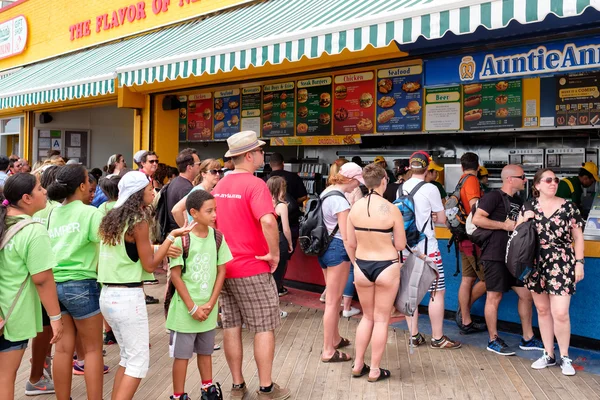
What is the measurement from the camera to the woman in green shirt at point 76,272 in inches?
156

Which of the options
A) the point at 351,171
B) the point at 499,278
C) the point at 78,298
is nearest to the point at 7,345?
the point at 78,298

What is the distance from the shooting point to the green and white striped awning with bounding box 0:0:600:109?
4.71 meters

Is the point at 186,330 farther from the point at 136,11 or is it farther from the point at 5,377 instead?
the point at 136,11

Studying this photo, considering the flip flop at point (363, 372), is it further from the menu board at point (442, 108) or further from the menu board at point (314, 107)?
the menu board at point (314, 107)

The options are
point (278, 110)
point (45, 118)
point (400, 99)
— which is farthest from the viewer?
point (45, 118)

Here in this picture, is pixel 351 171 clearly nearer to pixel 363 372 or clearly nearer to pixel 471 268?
pixel 363 372

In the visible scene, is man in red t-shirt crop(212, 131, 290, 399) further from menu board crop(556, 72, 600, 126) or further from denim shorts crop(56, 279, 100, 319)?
menu board crop(556, 72, 600, 126)

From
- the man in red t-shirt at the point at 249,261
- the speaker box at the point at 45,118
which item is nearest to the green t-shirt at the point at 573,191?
the man in red t-shirt at the point at 249,261

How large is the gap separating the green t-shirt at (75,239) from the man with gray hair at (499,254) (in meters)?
3.50

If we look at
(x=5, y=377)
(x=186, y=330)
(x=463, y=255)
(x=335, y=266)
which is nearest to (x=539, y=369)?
(x=463, y=255)

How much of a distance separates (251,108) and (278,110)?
0.57 metres

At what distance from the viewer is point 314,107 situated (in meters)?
9.34

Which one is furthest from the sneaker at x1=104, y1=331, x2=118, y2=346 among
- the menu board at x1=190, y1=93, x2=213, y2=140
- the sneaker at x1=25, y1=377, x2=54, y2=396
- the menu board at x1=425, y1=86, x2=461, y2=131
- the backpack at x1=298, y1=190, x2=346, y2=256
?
the menu board at x1=190, y1=93, x2=213, y2=140

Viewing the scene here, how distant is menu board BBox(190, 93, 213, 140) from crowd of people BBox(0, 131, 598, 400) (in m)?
4.94
